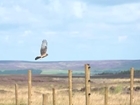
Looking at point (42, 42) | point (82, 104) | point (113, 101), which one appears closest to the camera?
point (42, 42)

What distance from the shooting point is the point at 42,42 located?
1309 cm

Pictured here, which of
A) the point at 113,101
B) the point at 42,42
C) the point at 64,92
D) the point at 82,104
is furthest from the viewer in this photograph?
the point at 64,92

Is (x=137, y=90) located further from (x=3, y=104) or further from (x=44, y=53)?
(x=44, y=53)

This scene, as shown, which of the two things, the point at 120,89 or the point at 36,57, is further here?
the point at 120,89

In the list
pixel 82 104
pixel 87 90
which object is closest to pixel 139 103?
pixel 82 104

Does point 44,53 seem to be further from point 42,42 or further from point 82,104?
point 82,104

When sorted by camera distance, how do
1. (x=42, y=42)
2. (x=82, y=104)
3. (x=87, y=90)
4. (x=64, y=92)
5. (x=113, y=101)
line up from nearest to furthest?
(x=42, y=42), (x=87, y=90), (x=82, y=104), (x=113, y=101), (x=64, y=92)

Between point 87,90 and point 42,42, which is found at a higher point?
point 42,42

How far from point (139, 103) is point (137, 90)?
48.8 feet

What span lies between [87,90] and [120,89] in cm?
2451

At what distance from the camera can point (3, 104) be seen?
101 ft

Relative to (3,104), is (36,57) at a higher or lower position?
higher

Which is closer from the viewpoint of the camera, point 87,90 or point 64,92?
point 87,90

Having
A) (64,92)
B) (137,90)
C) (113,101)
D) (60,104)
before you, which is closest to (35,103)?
(60,104)
